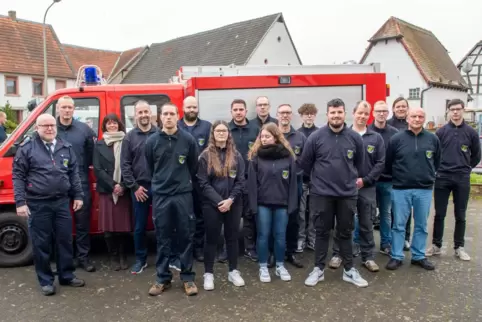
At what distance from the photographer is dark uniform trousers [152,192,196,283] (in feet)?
14.2

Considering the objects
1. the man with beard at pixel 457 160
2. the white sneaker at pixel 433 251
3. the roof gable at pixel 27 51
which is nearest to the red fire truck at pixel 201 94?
the man with beard at pixel 457 160

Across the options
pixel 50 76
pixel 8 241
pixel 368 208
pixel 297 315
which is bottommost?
pixel 297 315

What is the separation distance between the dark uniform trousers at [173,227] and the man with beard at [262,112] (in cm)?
154

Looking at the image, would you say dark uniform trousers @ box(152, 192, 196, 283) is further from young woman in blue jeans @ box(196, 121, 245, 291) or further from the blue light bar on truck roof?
the blue light bar on truck roof

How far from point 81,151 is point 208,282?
2.05 meters

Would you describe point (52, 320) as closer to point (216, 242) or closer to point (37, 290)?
point (37, 290)

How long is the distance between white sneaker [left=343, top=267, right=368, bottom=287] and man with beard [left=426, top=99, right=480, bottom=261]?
5.14ft

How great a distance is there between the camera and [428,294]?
439 cm

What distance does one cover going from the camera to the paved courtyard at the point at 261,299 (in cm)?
396

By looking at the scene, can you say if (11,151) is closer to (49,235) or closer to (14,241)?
(14,241)

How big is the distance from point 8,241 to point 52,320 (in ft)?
5.54

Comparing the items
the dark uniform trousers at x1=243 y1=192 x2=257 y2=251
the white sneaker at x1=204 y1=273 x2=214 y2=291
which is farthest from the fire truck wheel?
the dark uniform trousers at x1=243 y1=192 x2=257 y2=251

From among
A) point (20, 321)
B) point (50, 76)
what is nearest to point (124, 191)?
point (20, 321)

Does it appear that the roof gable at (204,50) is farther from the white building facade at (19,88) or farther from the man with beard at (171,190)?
the man with beard at (171,190)
